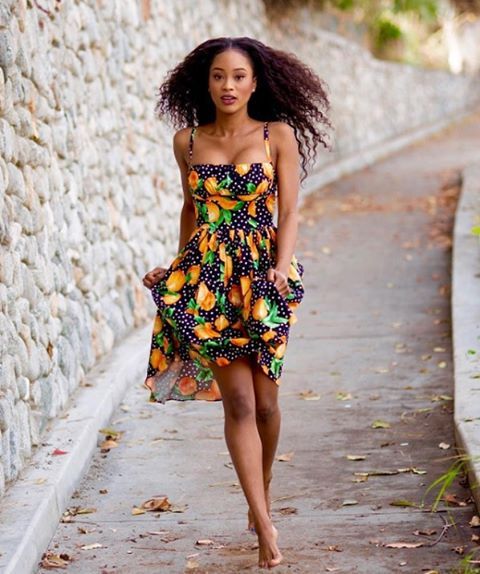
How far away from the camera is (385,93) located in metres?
25.4

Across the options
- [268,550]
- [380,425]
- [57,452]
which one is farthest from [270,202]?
[380,425]

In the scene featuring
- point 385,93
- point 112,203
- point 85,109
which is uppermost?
point 85,109

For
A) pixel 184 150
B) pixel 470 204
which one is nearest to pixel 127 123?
pixel 184 150

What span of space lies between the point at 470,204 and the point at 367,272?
9.10 ft

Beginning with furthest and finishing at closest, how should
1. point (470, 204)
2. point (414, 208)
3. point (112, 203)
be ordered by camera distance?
point (414, 208)
point (470, 204)
point (112, 203)

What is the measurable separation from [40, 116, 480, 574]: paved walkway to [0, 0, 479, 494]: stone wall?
0.49 m

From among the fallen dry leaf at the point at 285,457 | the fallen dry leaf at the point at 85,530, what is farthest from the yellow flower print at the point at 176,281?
the fallen dry leaf at the point at 285,457

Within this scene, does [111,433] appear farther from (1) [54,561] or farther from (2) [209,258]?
(2) [209,258]

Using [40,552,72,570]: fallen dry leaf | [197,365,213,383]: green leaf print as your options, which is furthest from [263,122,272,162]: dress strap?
[40,552,72,570]: fallen dry leaf

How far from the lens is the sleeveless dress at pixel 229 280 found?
4430 mm

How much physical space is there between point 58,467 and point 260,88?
185cm

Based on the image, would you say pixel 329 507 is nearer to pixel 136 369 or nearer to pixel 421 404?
pixel 421 404

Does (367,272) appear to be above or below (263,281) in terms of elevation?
below

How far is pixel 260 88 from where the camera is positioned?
15.6 ft
